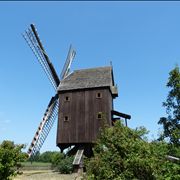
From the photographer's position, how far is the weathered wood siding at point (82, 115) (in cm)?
2688

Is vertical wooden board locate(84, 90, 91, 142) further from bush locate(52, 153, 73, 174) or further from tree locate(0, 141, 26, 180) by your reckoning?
tree locate(0, 141, 26, 180)

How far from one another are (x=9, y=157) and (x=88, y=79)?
16962 mm

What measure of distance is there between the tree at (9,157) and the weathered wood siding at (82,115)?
13427 millimetres

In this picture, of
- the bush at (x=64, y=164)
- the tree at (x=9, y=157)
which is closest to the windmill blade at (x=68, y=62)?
the bush at (x=64, y=164)

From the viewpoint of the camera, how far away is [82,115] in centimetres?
2745

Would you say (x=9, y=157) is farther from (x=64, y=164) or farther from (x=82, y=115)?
(x=82, y=115)

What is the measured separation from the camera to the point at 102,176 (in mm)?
10508

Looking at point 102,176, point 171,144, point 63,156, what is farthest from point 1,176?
point 63,156

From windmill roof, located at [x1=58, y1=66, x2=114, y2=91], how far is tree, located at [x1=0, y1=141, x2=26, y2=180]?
15146mm

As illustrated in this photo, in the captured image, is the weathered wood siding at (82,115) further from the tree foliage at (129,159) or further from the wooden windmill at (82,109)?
the tree foliage at (129,159)

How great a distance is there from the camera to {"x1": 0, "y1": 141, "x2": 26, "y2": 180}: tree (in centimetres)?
1273

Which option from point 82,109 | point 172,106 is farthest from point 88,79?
point 172,106

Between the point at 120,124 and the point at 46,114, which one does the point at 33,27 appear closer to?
the point at 46,114

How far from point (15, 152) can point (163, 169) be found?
646 cm
